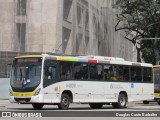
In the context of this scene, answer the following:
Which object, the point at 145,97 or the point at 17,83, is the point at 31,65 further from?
the point at 145,97

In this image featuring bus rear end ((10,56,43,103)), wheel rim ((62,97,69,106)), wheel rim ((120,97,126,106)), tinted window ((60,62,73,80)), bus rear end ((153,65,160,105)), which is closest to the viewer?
bus rear end ((10,56,43,103))

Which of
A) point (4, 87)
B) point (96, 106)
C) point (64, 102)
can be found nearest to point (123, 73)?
point (96, 106)

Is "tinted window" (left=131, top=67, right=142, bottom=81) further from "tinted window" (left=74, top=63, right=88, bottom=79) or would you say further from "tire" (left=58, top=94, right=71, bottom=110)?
"tire" (left=58, top=94, right=71, bottom=110)

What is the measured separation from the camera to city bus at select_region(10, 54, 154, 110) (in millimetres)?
23328

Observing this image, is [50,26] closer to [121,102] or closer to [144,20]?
[144,20]

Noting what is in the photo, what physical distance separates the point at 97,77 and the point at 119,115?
48.3 feet

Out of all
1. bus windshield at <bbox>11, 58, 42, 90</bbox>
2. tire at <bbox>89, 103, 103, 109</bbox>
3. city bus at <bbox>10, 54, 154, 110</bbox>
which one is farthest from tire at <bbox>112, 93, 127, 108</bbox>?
bus windshield at <bbox>11, 58, 42, 90</bbox>

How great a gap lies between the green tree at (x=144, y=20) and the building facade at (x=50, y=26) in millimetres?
6937

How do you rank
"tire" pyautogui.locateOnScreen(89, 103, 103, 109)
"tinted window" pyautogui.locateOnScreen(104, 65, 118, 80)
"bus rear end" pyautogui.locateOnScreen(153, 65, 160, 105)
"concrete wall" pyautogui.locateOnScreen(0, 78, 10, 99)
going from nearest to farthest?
"tinted window" pyautogui.locateOnScreen(104, 65, 118, 80) → "tire" pyautogui.locateOnScreen(89, 103, 103, 109) → "bus rear end" pyautogui.locateOnScreen(153, 65, 160, 105) → "concrete wall" pyautogui.locateOnScreen(0, 78, 10, 99)

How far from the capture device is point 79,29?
54156mm

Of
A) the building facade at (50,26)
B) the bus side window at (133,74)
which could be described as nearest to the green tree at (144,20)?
the building facade at (50,26)

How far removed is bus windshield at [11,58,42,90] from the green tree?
36.7 metres

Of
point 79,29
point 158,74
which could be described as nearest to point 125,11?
point 79,29

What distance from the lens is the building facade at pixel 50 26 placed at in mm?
51719
